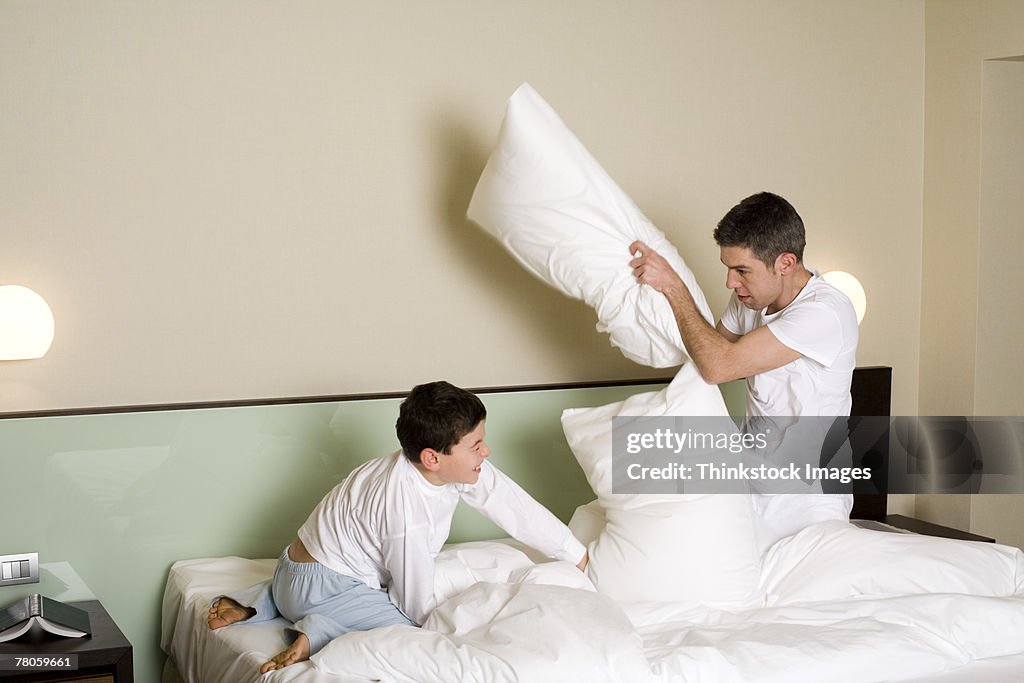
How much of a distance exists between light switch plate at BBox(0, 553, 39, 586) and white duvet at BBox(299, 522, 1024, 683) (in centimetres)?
97

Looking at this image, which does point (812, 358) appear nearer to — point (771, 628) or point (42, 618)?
point (771, 628)

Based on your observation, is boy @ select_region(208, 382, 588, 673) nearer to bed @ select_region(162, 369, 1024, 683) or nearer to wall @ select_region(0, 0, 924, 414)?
bed @ select_region(162, 369, 1024, 683)

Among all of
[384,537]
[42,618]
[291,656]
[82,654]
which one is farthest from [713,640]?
[42,618]

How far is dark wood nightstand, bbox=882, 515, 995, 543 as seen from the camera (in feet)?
10.7

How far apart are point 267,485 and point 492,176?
3.21ft

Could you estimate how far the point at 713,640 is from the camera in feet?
7.20

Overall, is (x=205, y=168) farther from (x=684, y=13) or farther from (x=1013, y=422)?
(x=1013, y=422)

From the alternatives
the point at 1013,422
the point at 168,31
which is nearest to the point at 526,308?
the point at 168,31

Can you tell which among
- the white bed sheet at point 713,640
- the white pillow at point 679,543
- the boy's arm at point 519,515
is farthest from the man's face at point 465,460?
the white pillow at point 679,543

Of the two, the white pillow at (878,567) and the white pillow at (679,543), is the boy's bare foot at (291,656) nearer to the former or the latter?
the white pillow at (679,543)

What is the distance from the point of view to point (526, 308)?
313cm

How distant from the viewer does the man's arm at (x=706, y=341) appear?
2.52m

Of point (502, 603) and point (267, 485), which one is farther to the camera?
point (267, 485)

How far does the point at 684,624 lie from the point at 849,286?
146 cm
